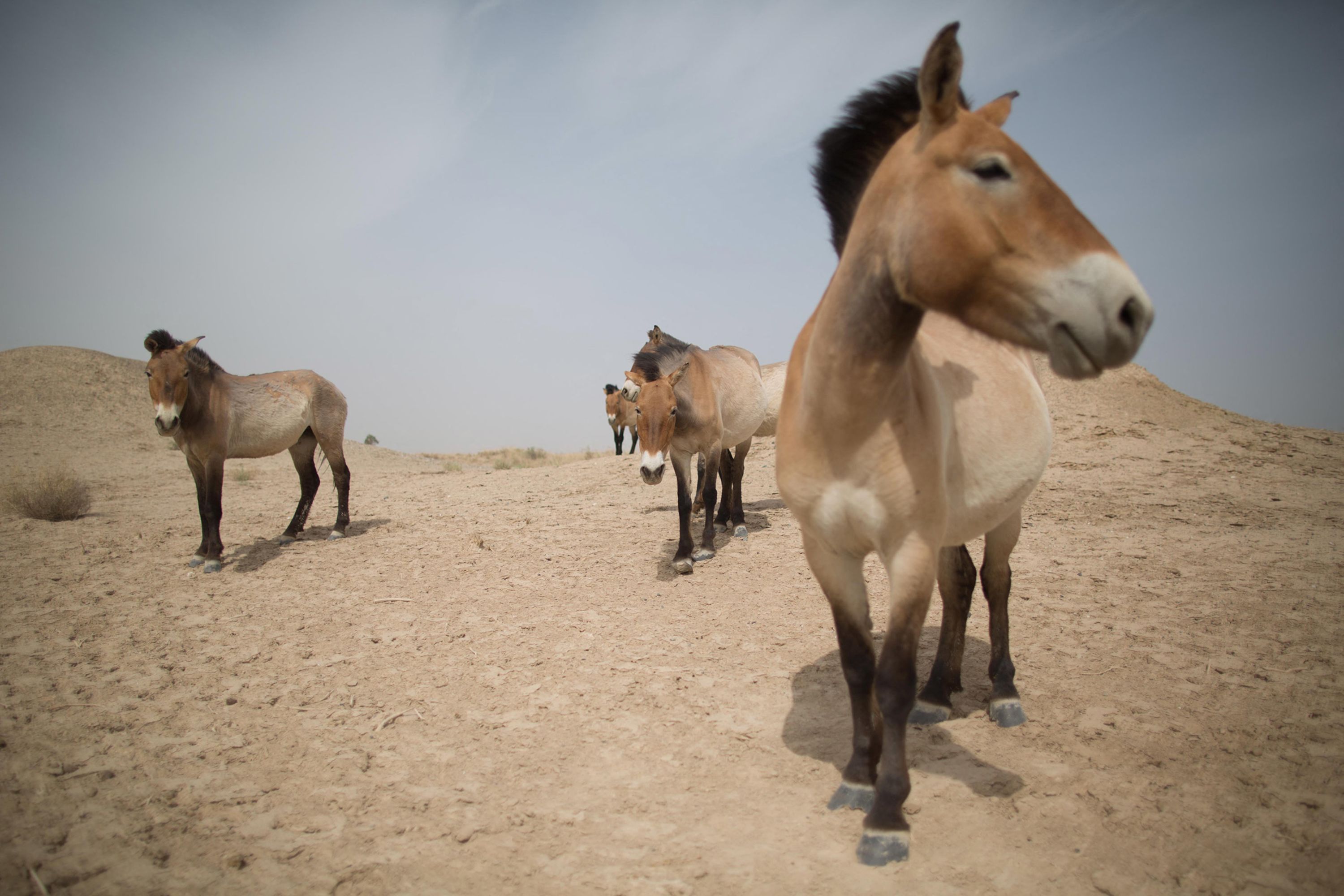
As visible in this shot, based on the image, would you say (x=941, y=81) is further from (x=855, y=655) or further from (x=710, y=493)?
(x=710, y=493)

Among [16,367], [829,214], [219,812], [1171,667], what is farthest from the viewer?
[16,367]

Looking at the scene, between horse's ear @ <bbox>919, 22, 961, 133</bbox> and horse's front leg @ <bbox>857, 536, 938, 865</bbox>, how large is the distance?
1.45 m

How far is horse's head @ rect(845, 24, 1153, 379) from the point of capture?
1.69 meters

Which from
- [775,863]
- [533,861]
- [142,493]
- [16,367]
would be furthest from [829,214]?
[16,367]

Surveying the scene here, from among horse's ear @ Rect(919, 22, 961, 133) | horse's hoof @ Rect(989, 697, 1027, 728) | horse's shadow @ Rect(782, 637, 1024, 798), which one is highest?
horse's ear @ Rect(919, 22, 961, 133)

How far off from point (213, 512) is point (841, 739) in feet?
24.7

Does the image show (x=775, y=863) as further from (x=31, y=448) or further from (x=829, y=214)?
(x=31, y=448)

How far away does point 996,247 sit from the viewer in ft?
6.00

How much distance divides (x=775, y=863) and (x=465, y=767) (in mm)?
1625

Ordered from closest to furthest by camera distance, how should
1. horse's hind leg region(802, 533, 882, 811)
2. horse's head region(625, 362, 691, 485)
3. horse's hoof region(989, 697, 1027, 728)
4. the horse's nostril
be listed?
the horse's nostril
horse's hind leg region(802, 533, 882, 811)
horse's hoof region(989, 697, 1027, 728)
horse's head region(625, 362, 691, 485)

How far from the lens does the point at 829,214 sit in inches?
115

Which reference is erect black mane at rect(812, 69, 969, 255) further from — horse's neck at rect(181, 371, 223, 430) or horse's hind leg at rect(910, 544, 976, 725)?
horse's neck at rect(181, 371, 223, 430)

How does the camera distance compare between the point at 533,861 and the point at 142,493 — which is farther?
the point at 142,493

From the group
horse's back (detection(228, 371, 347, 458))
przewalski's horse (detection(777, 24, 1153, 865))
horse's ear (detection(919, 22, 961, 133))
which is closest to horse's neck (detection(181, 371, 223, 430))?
horse's back (detection(228, 371, 347, 458))
